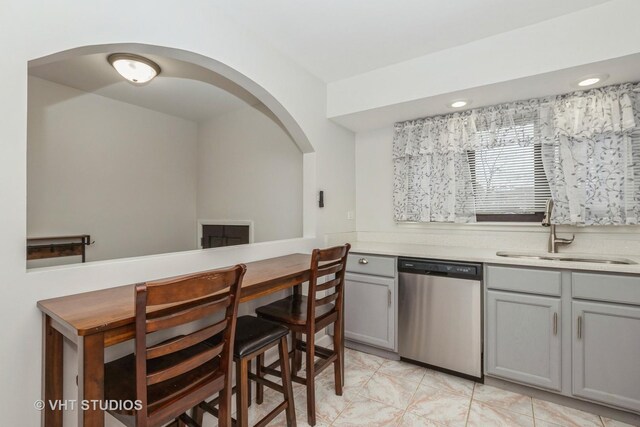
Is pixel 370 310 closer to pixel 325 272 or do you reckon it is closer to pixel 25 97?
pixel 325 272

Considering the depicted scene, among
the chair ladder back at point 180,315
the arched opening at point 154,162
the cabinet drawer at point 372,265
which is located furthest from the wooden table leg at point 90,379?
the cabinet drawer at point 372,265

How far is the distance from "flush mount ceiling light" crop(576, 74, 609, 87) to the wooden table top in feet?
7.55

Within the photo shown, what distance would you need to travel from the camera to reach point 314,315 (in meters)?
1.81

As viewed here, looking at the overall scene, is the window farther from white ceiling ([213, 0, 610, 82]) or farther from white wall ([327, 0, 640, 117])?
white ceiling ([213, 0, 610, 82])

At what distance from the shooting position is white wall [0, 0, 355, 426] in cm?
113

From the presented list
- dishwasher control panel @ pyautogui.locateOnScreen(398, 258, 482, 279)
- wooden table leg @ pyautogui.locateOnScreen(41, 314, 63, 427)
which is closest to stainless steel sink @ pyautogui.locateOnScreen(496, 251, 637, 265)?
dishwasher control panel @ pyautogui.locateOnScreen(398, 258, 482, 279)

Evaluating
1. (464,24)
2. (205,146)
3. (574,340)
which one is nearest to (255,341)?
(574,340)

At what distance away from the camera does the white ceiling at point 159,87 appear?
2.68 meters

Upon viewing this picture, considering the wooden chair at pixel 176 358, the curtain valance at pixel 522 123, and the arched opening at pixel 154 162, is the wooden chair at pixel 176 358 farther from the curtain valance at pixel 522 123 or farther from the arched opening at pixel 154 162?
the curtain valance at pixel 522 123

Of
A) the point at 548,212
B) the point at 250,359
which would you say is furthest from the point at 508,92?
the point at 250,359

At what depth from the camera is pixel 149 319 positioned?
102 cm

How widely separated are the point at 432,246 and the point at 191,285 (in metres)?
2.43

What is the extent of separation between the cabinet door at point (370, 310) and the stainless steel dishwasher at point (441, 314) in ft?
0.30

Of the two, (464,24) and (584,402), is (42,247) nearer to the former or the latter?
(464,24)
